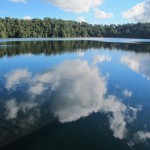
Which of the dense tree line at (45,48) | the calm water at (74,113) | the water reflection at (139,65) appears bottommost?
the dense tree line at (45,48)

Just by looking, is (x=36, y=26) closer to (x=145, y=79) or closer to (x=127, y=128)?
(x=145, y=79)

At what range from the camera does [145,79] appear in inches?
917

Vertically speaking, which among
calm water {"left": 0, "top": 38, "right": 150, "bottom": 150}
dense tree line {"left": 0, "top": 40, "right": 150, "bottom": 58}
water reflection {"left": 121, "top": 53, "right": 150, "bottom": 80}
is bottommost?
dense tree line {"left": 0, "top": 40, "right": 150, "bottom": 58}

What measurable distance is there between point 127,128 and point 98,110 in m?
2.73

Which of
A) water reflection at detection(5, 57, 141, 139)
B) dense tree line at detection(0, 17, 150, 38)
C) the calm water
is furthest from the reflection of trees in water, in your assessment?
dense tree line at detection(0, 17, 150, 38)

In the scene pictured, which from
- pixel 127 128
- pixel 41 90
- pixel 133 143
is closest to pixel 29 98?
pixel 41 90

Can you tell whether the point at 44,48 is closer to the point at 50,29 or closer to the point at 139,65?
the point at 139,65

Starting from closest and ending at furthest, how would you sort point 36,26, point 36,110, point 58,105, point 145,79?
point 36,110
point 58,105
point 145,79
point 36,26

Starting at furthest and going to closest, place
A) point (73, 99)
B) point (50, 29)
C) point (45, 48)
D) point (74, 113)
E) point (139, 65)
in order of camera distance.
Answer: point (50, 29)
point (45, 48)
point (139, 65)
point (73, 99)
point (74, 113)

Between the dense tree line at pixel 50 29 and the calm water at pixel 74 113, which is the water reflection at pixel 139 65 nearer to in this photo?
the calm water at pixel 74 113

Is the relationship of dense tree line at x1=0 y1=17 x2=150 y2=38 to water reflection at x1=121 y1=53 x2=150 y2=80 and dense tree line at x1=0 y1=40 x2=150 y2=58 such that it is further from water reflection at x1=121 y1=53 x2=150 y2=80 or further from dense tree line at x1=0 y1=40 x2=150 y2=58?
water reflection at x1=121 y1=53 x2=150 y2=80

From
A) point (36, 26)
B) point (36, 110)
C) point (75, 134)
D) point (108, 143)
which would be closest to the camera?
point (108, 143)

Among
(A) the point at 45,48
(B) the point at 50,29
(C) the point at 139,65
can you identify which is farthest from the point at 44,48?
(B) the point at 50,29

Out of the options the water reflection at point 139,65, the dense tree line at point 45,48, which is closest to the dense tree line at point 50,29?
the dense tree line at point 45,48
